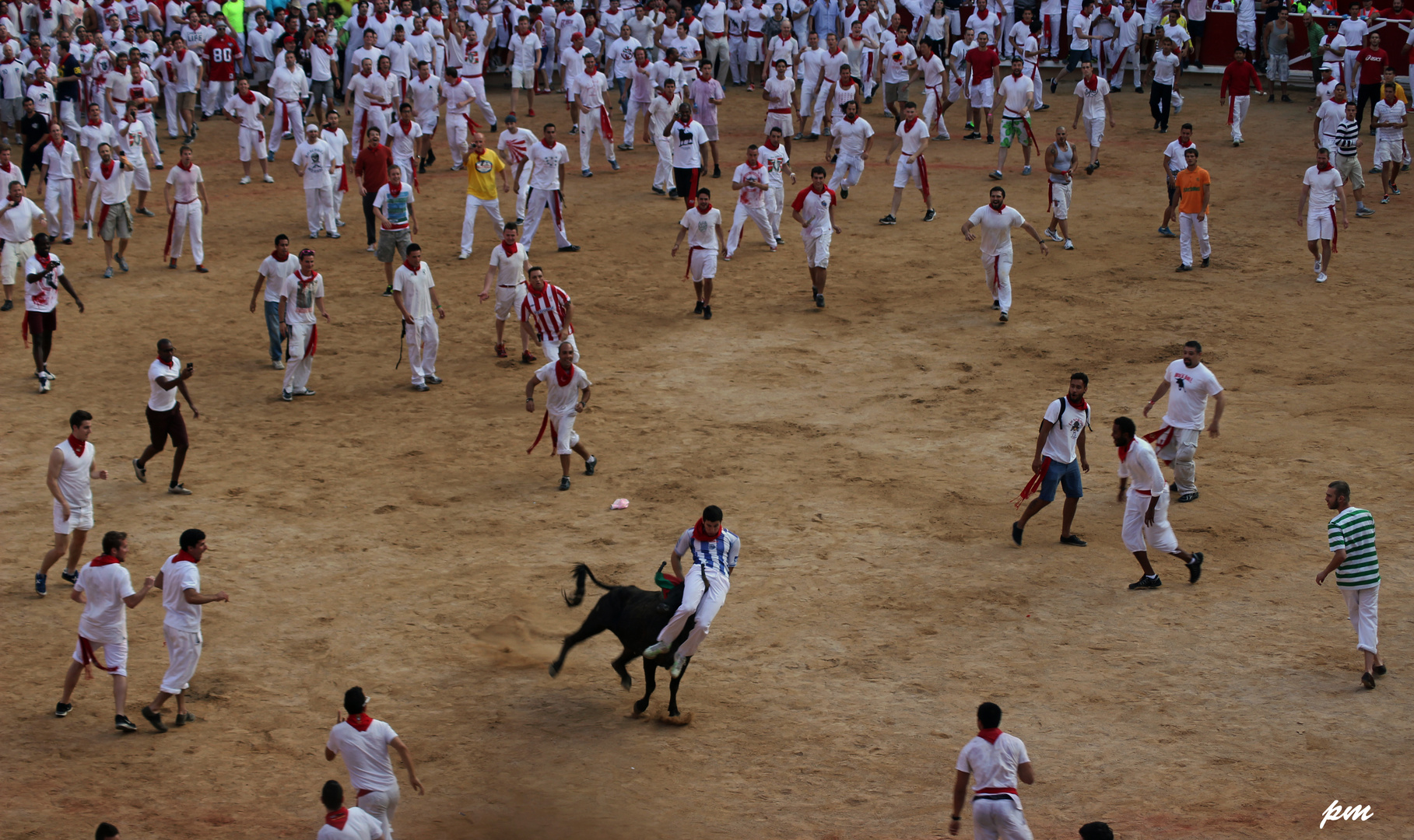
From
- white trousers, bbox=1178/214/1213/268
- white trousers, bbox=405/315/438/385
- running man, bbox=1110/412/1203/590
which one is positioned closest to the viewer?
running man, bbox=1110/412/1203/590

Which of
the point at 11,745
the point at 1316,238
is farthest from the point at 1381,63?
the point at 11,745

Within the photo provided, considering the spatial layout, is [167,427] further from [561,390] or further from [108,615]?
[108,615]

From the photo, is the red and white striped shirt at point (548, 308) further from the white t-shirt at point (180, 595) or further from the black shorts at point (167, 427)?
the white t-shirt at point (180, 595)

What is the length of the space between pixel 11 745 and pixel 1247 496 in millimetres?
12425

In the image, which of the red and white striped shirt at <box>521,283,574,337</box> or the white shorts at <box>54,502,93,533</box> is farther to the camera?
the red and white striped shirt at <box>521,283,574,337</box>

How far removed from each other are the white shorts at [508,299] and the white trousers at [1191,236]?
1090cm

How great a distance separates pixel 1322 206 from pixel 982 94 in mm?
9566

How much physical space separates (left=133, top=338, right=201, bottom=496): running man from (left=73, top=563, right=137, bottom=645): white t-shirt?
14.5 feet

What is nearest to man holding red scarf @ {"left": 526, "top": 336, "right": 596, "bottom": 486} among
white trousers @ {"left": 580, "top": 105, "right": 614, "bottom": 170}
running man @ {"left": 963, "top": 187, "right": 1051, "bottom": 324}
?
running man @ {"left": 963, "top": 187, "right": 1051, "bottom": 324}

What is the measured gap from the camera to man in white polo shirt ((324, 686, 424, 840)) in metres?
9.00

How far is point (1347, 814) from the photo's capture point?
9.41 meters

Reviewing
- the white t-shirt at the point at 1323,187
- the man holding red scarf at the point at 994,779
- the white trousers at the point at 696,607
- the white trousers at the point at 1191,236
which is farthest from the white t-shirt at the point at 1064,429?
the white t-shirt at the point at 1323,187

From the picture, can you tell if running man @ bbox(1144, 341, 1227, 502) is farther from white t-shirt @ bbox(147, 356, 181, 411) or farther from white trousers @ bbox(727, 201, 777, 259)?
white t-shirt @ bbox(147, 356, 181, 411)

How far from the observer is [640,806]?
9875 millimetres
